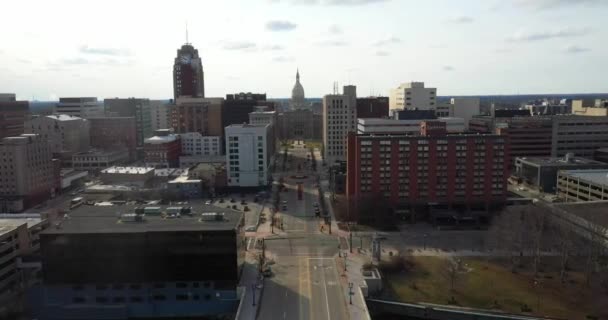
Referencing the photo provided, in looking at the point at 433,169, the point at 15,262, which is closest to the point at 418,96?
the point at 433,169

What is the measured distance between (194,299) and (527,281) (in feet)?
89.7

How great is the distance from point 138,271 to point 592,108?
12825 centimetres

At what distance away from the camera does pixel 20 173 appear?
71.9 m

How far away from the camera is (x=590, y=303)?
39.9 meters

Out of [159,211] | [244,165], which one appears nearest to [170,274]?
[159,211]

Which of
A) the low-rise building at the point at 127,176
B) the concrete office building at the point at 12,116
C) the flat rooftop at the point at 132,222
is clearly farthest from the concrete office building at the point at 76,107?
the flat rooftop at the point at 132,222

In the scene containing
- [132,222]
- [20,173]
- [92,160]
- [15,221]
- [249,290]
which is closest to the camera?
[249,290]

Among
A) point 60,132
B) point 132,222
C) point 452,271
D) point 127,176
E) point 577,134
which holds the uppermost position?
point 60,132

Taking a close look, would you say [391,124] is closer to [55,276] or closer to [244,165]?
[244,165]

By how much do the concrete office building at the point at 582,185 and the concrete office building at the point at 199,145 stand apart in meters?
63.7

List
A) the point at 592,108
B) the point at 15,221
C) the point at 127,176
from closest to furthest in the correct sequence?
the point at 15,221, the point at 127,176, the point at 592,108

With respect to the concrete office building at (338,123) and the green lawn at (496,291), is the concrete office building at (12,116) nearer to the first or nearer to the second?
the concrete office building at (338,123)

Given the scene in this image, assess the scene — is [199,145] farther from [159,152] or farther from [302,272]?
[302,272]

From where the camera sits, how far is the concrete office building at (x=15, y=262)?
4072cm
